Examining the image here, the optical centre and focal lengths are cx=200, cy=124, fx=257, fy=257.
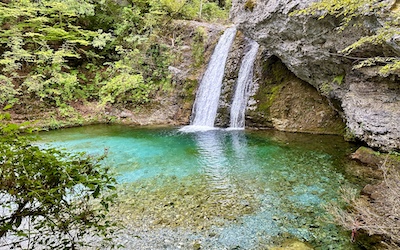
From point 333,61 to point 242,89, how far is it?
14.4ft

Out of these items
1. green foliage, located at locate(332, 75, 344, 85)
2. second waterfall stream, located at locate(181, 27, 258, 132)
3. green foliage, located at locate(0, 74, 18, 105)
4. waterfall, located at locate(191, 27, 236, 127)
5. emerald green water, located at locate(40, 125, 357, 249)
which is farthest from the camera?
waterfall, located at locate(191, 27, 236, 127)

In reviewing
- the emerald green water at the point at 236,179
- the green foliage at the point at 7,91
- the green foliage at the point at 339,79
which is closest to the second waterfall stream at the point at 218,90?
the emerald green water at the point at 236,179

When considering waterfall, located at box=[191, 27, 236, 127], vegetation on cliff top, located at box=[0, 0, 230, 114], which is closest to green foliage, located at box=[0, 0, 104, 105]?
vegetation on cliff top, located at box=[0, 0, 230, 114]

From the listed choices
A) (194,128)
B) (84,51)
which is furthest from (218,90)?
(84,51)

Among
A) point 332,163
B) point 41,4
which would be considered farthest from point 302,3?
point 41,4

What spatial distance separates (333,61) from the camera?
7590mm

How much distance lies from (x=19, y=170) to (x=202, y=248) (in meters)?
2.38

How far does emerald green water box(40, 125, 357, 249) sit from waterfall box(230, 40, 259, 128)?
1.47m

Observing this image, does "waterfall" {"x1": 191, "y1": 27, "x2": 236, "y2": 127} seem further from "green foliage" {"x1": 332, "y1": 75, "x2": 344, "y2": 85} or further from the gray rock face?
"green foliage" {"x1": 332, "y1": 75, "x2": 344, "y2": 85}

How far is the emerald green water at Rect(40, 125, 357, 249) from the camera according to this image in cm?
362

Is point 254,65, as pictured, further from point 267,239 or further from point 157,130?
point 267,239

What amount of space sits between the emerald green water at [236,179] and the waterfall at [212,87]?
2161mm

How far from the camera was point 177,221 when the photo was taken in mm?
3826

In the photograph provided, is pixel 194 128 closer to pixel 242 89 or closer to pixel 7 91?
pixel 242 89
